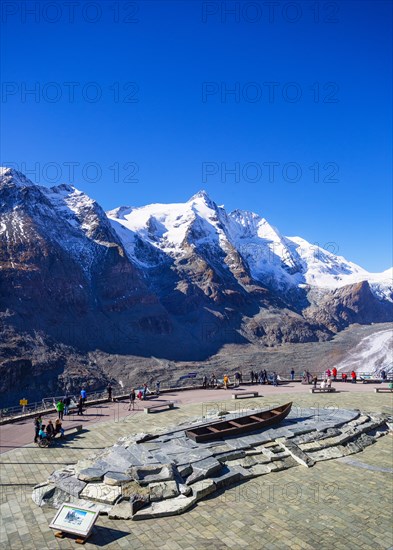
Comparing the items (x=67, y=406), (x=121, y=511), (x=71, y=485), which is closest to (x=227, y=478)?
(x=121, y=511)

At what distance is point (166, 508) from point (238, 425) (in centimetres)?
621

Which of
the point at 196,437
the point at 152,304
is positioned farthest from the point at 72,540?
the point at 152,304

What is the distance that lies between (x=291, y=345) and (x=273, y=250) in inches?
3612

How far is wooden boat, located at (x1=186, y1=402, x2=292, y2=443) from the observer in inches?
642

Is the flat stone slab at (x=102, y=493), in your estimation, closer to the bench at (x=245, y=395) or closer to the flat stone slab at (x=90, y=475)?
the flat stone slab at (x=90, y=475)

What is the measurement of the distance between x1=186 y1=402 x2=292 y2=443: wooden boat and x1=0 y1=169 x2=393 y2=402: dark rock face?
1705 inches

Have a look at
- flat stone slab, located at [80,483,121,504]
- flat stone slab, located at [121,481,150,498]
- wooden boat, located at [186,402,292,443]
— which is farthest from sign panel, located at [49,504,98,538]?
Result: wooden boat, located at [186,402,292,443]

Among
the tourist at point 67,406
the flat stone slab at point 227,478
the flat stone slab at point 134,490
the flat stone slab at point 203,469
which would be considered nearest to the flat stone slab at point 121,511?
the flat stone slab at point 134,490

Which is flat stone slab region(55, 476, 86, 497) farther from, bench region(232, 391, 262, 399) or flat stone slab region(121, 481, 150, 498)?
bench region(232, 391, 262, 399)

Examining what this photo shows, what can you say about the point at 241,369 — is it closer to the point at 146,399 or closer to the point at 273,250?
the point at 146,399

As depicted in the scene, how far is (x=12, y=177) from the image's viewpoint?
90750 mm

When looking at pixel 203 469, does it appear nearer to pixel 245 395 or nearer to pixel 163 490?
pixel 163 490

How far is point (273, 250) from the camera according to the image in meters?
186

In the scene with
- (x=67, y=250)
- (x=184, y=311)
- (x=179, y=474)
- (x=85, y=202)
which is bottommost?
(x=179, y=474)
